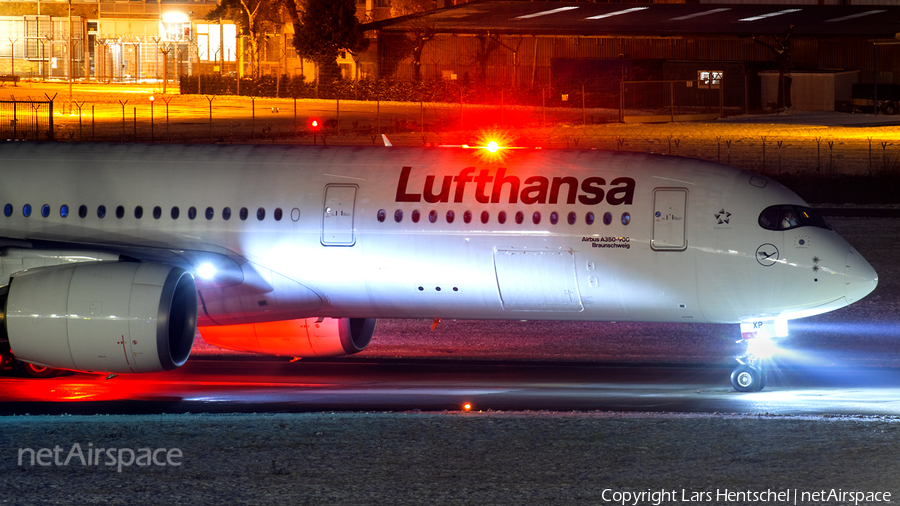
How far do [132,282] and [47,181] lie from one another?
13.0 feet

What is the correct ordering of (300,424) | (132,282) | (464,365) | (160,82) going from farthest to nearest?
(160,82), (464,365), (132,282), (300,424)

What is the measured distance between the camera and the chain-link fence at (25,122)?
6163cm

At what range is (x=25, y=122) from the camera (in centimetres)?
7656

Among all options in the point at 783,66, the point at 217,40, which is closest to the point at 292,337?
the point at 783,66

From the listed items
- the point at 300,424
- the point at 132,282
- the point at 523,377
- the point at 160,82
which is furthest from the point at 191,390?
the point at 160,82

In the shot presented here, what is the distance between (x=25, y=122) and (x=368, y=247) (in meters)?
61.6

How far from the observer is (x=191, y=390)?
69.8 feet

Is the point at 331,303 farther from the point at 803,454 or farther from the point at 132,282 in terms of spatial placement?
the point at 803,454

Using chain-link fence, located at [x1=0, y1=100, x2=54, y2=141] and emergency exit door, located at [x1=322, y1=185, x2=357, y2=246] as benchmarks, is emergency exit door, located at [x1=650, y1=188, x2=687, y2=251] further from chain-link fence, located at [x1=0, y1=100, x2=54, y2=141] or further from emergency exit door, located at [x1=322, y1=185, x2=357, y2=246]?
chain-link fence, located at [x1=0, y1=100, x2=54, y2=141]

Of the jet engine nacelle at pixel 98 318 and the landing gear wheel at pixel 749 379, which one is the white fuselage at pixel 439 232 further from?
the jet engine nacelle at pixel 98 318

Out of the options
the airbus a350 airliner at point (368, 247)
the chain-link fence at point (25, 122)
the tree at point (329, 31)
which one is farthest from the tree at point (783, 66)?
the airbus a350 airliner at point (368, 247)

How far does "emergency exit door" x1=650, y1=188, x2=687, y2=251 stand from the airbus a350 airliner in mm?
24

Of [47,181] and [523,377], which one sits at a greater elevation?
[47,181]

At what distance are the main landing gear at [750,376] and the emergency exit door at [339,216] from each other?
7079 mm
